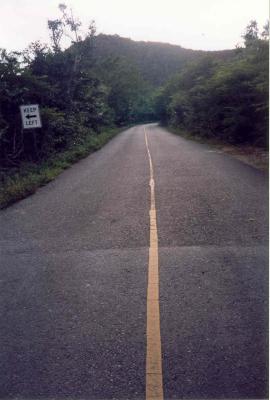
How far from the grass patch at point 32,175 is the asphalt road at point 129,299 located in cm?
191

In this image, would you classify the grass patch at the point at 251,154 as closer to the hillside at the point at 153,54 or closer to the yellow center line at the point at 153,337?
the yellow center line at the point at 153,337

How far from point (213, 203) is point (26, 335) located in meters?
6.14

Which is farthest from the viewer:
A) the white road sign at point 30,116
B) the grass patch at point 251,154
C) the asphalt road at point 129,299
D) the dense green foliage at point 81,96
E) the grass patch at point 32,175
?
the dense green foliage at point 81,96

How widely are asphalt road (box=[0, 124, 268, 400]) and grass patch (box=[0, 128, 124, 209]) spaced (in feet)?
6.25

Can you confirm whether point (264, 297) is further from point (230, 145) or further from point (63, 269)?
point (230, 145)

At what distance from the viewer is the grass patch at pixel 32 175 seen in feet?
37.5

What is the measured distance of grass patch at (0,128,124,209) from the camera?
11423mm

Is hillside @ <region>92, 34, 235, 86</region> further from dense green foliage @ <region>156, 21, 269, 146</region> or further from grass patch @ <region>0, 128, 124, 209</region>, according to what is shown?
grass patch @ <region>0, 128, 124, 209</region>

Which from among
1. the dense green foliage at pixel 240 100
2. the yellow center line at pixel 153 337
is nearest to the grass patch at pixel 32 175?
the yellow center line at pixel 153 337

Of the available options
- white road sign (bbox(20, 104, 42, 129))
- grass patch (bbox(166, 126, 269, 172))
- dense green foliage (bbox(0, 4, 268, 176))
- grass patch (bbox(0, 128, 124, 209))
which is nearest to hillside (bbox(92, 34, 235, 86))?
dense green foliage (bbox(0, 4, 268, 176))

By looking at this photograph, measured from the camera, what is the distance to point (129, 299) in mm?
4613

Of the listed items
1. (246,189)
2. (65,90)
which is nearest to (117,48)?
(65,90)

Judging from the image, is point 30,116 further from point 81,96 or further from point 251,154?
point 81,96

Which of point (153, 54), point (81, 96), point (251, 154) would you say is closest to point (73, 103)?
point (81, 96)
